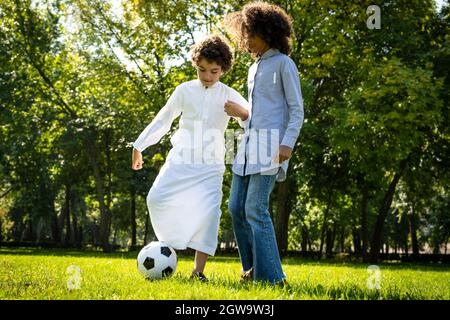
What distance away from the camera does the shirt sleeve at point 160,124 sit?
5227mm

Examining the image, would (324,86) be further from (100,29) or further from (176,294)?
(176,294)

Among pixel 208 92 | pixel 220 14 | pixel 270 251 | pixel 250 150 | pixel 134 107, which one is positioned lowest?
pixel 270 251

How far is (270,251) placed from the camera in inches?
173

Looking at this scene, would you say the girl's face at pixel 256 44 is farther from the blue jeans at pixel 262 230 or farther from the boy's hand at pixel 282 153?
the blue jeans at pixel 262 230

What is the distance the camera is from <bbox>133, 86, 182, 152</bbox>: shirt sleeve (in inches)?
206

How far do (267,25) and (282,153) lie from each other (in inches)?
47.9

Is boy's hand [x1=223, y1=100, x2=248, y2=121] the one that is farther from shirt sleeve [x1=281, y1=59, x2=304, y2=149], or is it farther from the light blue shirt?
shirt sleeve [x1=281, y1=59, x2=304, y2=149]

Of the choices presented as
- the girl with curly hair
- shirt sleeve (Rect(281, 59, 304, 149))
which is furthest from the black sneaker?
shirt sleeve (Rect(281, 59, 304, 149))

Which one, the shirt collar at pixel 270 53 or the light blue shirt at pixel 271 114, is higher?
the shirt collar at pixel 270 53

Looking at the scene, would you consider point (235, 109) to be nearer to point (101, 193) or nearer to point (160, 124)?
point (160, 124)

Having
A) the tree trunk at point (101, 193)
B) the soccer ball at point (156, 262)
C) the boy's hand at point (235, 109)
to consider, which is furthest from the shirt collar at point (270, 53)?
the tree trunk at point (101, 193)

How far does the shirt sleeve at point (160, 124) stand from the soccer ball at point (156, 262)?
1.05 m
